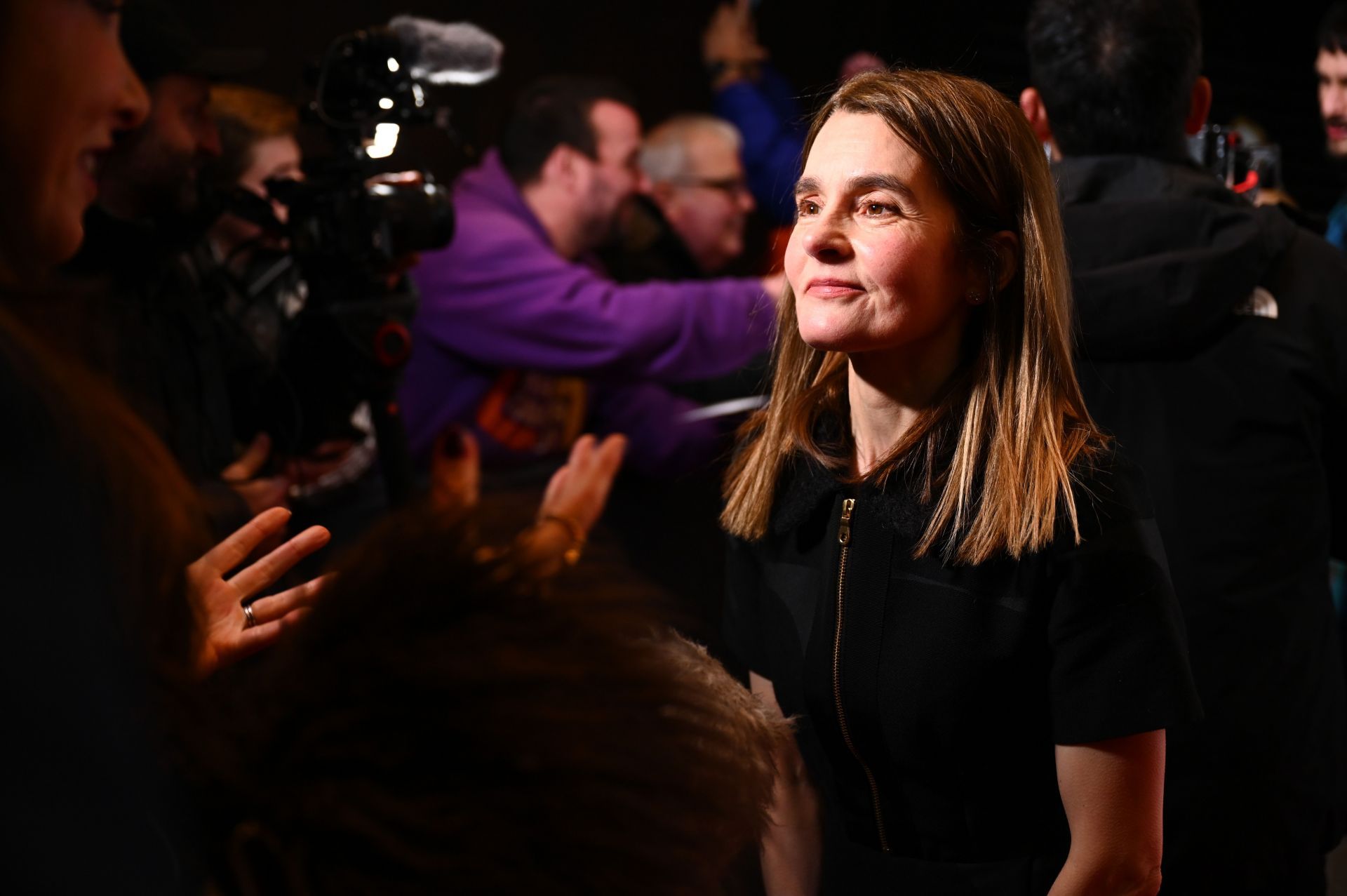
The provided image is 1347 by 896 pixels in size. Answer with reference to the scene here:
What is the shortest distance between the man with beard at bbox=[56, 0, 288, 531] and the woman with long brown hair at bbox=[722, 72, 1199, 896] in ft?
3.16

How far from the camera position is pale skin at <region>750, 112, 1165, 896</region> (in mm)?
1086

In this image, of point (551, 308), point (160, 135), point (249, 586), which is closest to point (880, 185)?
point (249, 586)

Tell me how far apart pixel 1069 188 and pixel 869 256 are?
725 mm

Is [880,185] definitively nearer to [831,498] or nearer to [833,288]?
[833,288]

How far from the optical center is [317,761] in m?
0.61

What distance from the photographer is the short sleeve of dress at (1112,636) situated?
1071 millimetres

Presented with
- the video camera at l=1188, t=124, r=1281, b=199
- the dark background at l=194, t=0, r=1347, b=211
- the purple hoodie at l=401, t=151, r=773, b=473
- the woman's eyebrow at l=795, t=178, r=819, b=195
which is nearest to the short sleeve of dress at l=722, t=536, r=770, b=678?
the woman's eyebrow at l=795, t=178, r=819, b=195

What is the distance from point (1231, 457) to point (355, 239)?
4.74 ft

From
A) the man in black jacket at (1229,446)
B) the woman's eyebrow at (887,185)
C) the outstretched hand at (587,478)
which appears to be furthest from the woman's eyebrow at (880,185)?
the outstretched hand at (587,478)

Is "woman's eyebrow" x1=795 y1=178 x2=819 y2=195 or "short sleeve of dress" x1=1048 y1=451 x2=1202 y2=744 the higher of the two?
"woman's eyebrow" x1=795 y1=178 x2=819 y2=195

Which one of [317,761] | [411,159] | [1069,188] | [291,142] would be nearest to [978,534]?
[317,761]

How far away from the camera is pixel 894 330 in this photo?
1158 mm

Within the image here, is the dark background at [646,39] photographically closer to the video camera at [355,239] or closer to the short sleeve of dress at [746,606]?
the video camera at [355,239]

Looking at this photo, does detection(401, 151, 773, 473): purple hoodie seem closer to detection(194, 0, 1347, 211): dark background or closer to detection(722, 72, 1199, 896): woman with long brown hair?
detection(194, 0, 1347, 211): dark background
